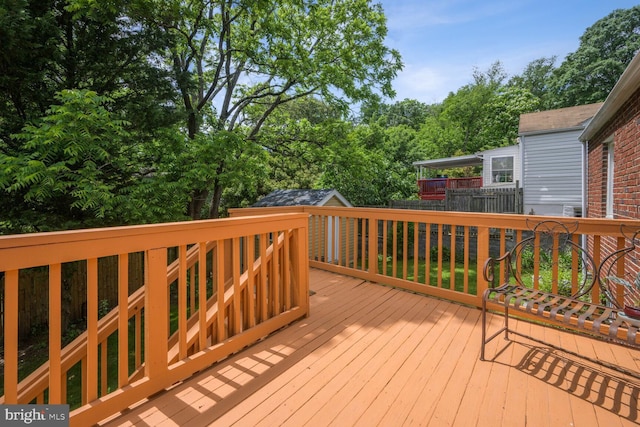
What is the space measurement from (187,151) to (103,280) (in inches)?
136

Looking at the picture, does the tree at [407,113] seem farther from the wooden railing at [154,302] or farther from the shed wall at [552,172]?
the wooden railing at [154,302]

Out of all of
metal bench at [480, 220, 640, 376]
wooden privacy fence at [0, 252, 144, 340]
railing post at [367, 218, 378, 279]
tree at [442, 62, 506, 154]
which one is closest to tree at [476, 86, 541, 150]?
tree at [442, 62, 506, 154]

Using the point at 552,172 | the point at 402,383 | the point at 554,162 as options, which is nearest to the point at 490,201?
the point at 552,172

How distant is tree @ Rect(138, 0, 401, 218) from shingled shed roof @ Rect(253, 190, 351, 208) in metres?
1.70

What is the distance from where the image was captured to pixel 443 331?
9.04 feet

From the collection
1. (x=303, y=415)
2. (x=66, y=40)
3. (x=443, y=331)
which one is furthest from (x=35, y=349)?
(x=443, y=331)

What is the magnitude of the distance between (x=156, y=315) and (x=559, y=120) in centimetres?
1454

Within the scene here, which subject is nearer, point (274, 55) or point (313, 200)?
point (274, 55)

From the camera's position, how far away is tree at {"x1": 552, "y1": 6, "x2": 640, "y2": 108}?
22562mm

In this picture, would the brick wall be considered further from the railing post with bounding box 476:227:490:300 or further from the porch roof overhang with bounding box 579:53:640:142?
the railing post with bounding box 476:227:490:300

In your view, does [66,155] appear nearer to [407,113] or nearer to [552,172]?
[552,172]

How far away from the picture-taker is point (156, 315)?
182cm

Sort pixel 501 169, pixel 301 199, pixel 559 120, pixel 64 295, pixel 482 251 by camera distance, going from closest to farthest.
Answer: pixel 482 251, pixel 64 295, pixel 301 199, pixel 559 120, pixel 501 169

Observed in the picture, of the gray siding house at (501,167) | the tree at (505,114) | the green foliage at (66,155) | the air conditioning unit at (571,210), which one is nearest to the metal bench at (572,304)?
the green foliage at (66,155)
